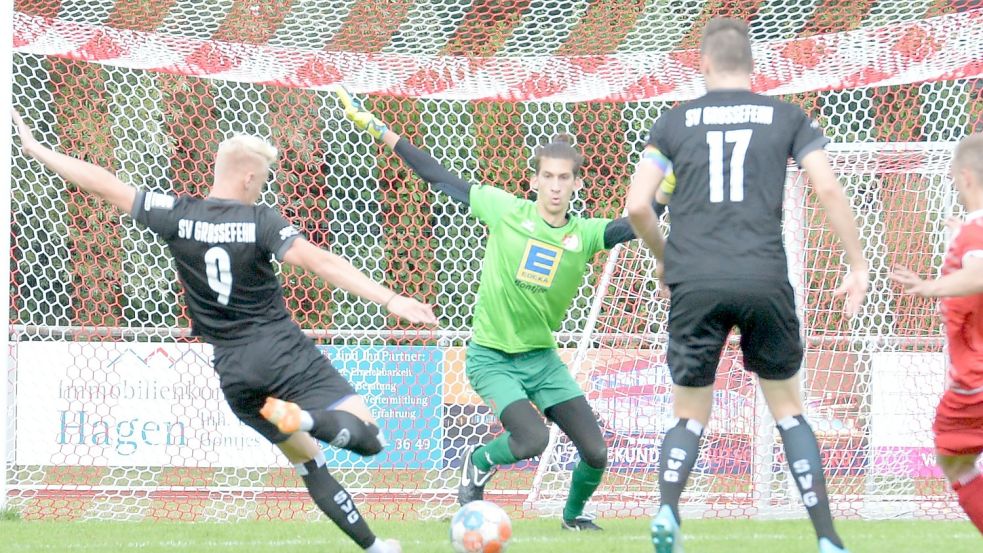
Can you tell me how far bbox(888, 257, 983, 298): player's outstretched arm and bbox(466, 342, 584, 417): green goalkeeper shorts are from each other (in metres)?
2.34

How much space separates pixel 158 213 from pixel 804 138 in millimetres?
2558

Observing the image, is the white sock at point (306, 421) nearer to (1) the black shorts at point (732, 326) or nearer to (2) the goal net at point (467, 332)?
(1) the black shorts at point (732, 326)

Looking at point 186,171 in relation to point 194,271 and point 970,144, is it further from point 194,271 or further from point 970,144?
point 970,144

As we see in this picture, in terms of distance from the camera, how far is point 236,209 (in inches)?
197

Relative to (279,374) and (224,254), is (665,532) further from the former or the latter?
(224,254)

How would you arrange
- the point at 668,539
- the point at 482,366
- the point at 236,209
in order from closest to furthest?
the point at 668,539
the point at 236,209
the point at 482,366

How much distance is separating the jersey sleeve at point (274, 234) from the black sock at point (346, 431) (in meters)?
0.65

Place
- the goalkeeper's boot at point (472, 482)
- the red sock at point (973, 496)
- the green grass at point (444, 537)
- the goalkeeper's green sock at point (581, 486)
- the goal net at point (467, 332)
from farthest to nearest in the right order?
the goal net at point (467, 332) < the goalkeeper's boot at point (472, 482) < the goalkeeper's green sock at point (581, 486) < the green grass at point (444, 537) < the red sock at point (973, 496)

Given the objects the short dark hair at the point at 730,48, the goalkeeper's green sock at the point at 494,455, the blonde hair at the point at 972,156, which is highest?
the short dark hair at the point at 730,48

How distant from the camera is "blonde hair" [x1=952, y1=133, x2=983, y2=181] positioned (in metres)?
4.67

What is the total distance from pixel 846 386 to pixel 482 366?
362 centimetres

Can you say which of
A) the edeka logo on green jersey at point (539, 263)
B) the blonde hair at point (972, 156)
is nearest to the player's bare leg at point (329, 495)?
the edeka logo on green jersey at point (539, 263)

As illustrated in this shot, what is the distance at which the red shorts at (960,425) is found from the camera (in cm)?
467

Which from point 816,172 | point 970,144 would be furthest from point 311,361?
point 970,144
